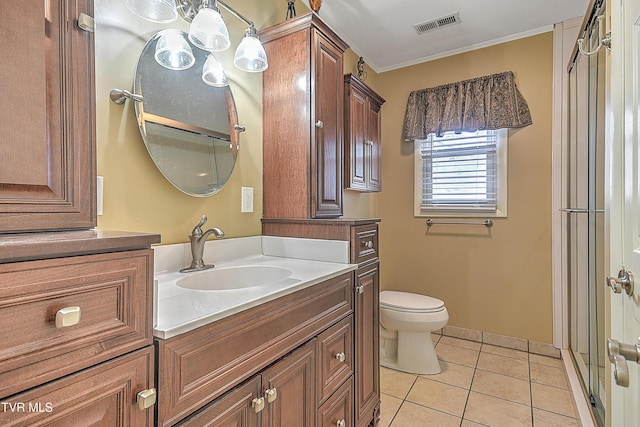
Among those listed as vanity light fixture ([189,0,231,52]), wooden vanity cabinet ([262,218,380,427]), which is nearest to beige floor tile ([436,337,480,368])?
wooden vanity cabinet ([262,218,380,427])

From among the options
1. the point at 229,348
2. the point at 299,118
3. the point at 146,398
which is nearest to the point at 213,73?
the point at 299,118

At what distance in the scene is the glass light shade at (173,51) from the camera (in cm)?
118

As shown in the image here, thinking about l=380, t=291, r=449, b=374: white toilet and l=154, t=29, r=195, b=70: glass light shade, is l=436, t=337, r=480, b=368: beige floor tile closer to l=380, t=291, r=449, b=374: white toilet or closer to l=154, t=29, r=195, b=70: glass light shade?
l=380, t=291, r=449, b=374: white toilet

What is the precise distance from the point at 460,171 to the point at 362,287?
1726 millimetres

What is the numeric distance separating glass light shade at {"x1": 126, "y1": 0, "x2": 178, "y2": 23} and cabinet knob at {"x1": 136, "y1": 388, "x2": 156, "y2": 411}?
1.16 meters

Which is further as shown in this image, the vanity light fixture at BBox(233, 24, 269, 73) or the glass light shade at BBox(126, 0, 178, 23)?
the vanity light fixture at BBox(233, 24, 269, 73)

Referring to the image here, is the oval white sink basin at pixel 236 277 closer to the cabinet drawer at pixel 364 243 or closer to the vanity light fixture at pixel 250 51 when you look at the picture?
the cabinet drawer at pixel 364 243

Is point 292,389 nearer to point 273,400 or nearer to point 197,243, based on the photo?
point 273,400

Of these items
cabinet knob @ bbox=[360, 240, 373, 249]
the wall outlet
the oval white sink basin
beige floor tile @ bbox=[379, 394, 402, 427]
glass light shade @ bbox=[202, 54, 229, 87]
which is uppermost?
glass light shade @ bbox=[202, 54, 229, 87]

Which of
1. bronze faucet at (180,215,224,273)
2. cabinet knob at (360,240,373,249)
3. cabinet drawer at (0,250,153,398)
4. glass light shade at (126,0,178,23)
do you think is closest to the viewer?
cabinet drawer at (0,250,153,398)

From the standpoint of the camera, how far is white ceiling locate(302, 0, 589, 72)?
2.12 meters

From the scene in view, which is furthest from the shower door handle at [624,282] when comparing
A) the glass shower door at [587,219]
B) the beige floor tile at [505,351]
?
the beige floor tile at [505,351]

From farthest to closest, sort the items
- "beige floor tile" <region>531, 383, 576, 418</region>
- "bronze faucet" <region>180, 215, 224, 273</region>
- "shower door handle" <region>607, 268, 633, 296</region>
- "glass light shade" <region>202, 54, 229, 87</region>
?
"beige floor tile" <region>531, 383, 576, 418</region> < "glass light shade" <region>202, 54, 229, 87</region> < "bronze faucet" <region>180, 215, 224, 273</region> < "shower door handle" <region>607, 268, 633, 296</region>

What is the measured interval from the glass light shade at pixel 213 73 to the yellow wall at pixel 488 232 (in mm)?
1938
